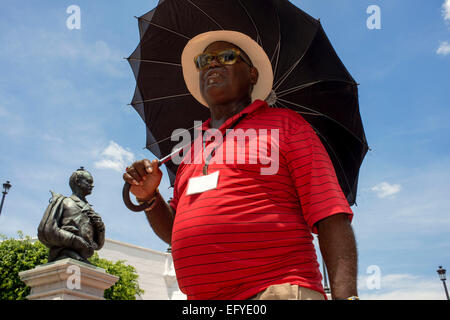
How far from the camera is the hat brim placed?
2770 millimetres

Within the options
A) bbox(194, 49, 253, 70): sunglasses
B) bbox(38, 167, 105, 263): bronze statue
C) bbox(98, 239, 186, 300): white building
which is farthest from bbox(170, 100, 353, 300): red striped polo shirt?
bbox(98, 239, 186, 300): white building

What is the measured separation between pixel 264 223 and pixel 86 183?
6.98m

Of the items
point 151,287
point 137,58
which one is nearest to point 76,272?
point 137,58

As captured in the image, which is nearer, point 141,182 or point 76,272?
point 141,182

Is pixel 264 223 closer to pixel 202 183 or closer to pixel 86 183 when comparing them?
pixel 202 183

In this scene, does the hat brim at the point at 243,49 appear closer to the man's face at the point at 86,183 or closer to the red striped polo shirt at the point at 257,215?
the red striped polo shirt at the point at 257,215

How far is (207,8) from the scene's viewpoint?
10.1 ft

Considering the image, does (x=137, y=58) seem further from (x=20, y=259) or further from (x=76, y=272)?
(x=20, y=259)

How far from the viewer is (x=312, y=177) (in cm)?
178

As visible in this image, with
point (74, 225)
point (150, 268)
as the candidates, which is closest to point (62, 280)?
point (74, 225)

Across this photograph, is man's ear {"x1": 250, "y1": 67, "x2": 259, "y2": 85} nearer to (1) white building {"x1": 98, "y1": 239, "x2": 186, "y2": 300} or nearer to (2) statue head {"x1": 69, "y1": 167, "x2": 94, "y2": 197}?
(2) statue head {"x1": 69, "y1": 167, "x2": 94, "y2": 197}
